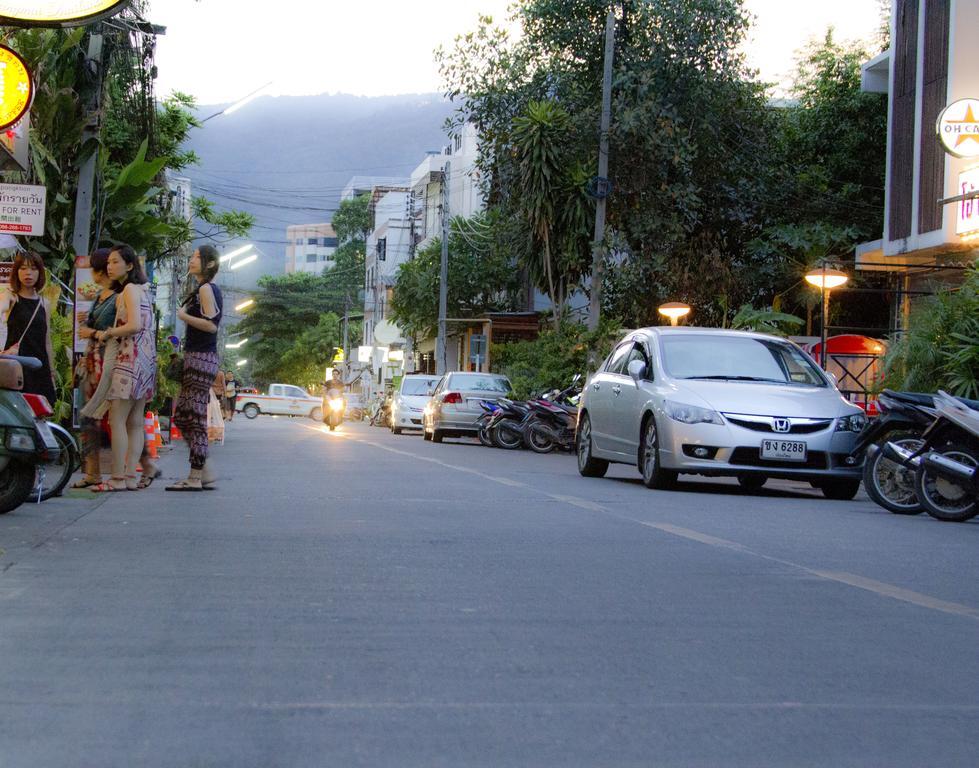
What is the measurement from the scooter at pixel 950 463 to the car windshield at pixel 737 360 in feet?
9.18

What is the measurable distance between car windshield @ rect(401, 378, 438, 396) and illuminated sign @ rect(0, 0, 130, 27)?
3291 cm

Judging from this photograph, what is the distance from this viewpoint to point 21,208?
13492 mm

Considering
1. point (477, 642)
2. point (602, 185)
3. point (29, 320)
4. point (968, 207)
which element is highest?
point (602, 185)

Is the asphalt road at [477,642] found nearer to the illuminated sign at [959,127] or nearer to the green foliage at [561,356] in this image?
→ the illuminated sign at [959,127]

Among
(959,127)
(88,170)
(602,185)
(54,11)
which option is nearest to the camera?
(54,11)

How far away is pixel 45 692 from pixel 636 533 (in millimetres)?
5255

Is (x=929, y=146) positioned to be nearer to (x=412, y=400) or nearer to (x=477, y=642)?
(x=412, y=400)

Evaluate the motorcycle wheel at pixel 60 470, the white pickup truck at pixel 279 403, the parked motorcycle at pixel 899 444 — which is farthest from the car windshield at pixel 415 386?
the white pickup truck at pixel 279 403

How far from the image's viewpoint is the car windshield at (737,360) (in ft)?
47.0

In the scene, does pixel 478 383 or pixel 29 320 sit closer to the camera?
pixel 29 320

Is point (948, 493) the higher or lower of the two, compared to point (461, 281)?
lower

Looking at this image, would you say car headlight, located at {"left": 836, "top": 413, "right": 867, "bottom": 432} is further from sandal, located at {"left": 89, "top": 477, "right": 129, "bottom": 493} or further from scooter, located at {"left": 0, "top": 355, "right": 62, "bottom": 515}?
scooter, located at {"left": 0, "top": 355, "right": 62, "bottom": 515}

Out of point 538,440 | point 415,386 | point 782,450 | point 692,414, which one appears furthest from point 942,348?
point 415,386

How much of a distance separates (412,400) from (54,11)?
32922 mm
